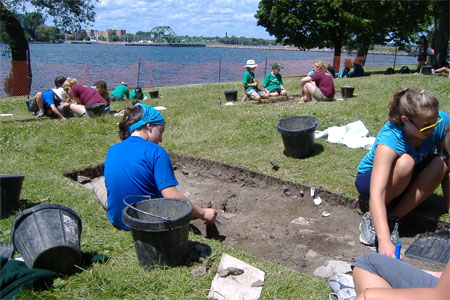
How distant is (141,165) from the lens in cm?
341

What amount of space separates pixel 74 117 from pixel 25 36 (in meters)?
14.3

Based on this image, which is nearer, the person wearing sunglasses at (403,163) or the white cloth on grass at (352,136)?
the person wearing sunglasses at (403,163)

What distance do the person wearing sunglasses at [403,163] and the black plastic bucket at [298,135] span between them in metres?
1.83

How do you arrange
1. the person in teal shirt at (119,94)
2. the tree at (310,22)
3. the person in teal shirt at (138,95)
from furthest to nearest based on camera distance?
1. the tree at (310,22)
2. the person in teal shirt at (119,94)
3. the person in teal shirt at (138,95)

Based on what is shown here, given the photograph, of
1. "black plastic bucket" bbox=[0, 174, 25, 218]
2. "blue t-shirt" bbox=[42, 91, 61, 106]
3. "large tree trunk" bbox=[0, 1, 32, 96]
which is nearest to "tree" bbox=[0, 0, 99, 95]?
"large tree trunk" bbox=[0, 1, 32, 96]

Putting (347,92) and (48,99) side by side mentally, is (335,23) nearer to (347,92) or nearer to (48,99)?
(347,92)

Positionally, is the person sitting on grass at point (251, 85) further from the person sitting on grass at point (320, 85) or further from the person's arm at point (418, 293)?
the person's arm at point (418, 293)

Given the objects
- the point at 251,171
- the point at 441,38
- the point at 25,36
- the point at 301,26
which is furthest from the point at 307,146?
the point at 301,26

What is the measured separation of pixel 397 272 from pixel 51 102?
9.80m

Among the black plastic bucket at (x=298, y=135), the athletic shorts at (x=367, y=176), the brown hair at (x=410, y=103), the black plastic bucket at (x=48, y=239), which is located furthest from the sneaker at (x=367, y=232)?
the black plastic bucket at (x=48, y=239)

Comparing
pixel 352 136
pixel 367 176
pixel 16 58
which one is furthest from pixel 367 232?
pixel 16 58

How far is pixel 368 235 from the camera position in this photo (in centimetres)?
409

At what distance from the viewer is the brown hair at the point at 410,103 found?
11.4 feet

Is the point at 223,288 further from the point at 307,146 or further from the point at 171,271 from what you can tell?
the point at 307,146
